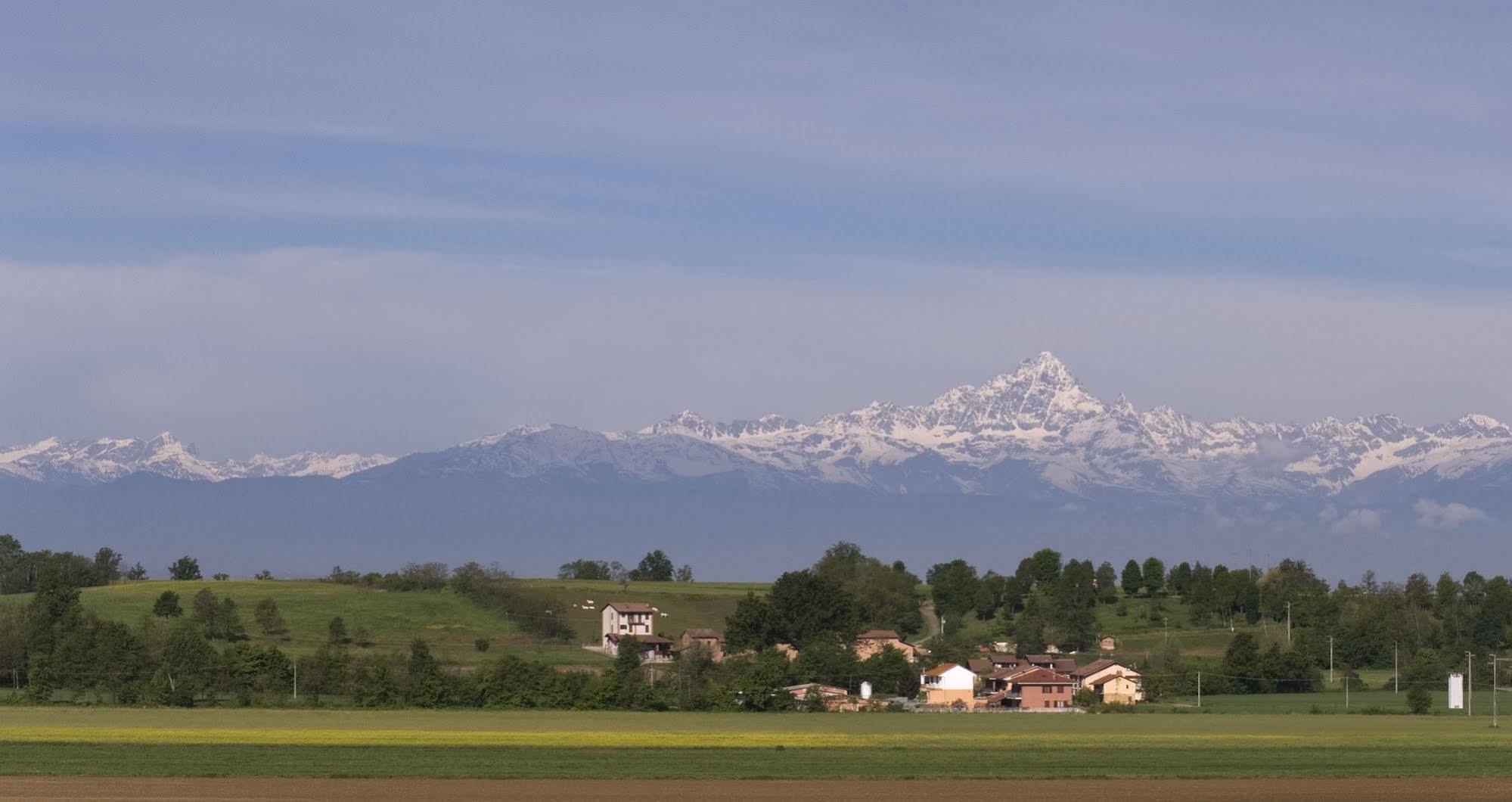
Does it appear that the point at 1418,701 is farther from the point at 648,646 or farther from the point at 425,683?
the point at 648,646

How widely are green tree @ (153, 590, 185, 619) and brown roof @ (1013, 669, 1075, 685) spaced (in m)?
66.5

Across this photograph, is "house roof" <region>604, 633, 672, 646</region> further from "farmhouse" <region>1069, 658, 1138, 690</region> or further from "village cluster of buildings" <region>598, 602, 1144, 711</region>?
"farmhouse" <region>1069, 658, 1138, 690</region>

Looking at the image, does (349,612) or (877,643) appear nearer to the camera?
(877,643)

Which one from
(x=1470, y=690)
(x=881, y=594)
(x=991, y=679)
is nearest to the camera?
(x=1470, y=690)

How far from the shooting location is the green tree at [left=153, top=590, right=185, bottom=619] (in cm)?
14300

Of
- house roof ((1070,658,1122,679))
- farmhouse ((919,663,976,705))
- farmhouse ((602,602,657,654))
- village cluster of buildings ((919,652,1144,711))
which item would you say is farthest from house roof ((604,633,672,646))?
house roof ((1070,658,1122,679))

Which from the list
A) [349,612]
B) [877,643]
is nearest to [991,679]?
[877,643]

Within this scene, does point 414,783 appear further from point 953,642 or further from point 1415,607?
point 1415,607

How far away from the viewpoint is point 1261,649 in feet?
467

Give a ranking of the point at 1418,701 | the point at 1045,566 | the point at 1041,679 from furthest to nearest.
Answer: the point at 1045,566 < the point at 1041,679 < the point at 1418,701

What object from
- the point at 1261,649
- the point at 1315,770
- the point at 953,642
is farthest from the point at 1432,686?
the point at 1315,770

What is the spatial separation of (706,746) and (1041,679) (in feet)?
178

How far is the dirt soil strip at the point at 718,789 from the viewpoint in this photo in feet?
159

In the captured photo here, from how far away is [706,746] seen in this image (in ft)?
214
